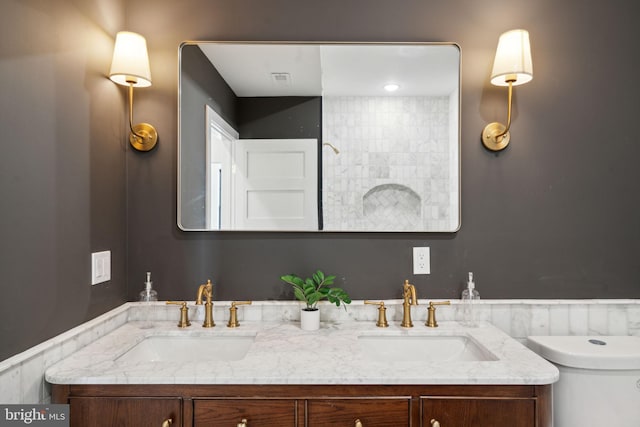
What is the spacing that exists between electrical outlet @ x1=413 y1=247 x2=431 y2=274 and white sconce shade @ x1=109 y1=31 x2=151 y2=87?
4.30 feet

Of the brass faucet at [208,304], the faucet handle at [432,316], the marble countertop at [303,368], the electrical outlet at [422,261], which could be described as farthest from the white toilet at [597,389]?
the brass faucet at [208,304]

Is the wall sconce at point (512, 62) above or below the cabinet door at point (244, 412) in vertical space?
above

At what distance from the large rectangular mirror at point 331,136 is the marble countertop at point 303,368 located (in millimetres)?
533

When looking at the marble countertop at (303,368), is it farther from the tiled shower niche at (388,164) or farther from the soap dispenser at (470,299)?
the tiled shower niche at (388,164)

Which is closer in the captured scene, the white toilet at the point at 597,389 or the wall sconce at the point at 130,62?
the white toilet at the point at 597,389

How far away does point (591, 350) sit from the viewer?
1477mm

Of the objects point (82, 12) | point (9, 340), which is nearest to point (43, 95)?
point (82, 12)

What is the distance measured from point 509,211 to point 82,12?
1.81m

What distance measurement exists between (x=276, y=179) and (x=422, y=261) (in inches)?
28.1

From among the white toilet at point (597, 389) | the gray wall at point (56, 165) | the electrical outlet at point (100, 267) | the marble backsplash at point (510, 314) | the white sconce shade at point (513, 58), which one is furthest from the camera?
the marble backsplash at point (510, 314)

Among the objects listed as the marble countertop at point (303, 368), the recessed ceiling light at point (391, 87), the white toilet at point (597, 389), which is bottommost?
the white toilet at point (597, 389)

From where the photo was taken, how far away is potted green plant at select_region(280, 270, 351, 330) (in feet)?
5.29

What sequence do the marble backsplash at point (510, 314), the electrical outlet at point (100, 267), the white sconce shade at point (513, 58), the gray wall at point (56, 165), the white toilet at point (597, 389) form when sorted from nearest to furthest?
the gray wall at point (56, 165) → the white toilet at point (597, 389) → the electrical outlet at point (100, 267) → the white sconce shade at point (513, 58) → the marble backsplash at point (510, 314)

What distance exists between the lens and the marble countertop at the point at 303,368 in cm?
118
